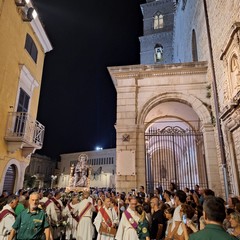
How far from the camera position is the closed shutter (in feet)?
34.0

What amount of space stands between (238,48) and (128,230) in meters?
6.85

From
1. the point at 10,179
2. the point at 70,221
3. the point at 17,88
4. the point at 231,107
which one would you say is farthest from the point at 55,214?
the point at 17,88

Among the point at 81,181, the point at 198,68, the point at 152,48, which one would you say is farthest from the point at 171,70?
the point at 152,48

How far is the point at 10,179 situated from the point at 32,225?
8284 millimetres

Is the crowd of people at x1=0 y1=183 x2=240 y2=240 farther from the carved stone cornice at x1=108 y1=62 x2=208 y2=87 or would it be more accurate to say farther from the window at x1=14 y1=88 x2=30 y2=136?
the carved stone cornice at x1=108 y1=62 x2=208 y2=87

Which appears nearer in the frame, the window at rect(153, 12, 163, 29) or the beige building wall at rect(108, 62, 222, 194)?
the beige building wall at rect(108, 62, 222, 194)

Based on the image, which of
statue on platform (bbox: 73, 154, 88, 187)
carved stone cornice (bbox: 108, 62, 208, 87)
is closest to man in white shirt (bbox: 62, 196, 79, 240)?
Result: carved stone cornice (bbox: 108, 62, 208, 87)

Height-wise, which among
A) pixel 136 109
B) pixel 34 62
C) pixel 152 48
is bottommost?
pixel 136 109

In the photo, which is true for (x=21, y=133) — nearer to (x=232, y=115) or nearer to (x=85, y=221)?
(x=85, y=221)

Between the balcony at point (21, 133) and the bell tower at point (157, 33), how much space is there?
68.1ft

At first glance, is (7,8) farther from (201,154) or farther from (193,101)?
(201,154)

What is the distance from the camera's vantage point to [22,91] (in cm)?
1195

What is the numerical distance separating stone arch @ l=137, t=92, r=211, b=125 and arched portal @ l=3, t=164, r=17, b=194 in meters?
6.96

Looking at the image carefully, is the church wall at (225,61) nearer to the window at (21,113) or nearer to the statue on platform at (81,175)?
the window at (21,113)
